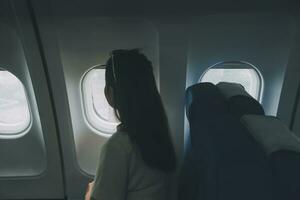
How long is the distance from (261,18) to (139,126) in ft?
4.74

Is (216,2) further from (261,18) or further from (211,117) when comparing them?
(211,117)

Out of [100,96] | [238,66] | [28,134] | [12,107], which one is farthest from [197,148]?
[12,107]

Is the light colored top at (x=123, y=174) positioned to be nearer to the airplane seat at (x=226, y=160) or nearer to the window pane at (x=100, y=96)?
the airplane seat at (x=226, y=160)

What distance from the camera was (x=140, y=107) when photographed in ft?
4.95

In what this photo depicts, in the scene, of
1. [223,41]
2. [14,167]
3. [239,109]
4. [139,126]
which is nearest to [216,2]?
[223,41]

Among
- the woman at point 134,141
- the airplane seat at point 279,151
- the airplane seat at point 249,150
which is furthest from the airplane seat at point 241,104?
the woman at point 134,141

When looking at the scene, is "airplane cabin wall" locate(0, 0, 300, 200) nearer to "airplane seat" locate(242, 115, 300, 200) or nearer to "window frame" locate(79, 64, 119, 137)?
"window frame" locate(79, 64, 119, 137)

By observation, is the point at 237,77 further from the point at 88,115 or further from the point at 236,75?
the point at 88,115

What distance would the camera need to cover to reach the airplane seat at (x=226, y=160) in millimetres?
928

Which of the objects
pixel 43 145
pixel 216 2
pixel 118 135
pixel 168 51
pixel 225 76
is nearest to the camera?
pixel 118 135

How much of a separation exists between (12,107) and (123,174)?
2.03 meters

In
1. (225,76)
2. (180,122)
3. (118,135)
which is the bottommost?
(180,122)

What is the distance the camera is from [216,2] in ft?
7.27

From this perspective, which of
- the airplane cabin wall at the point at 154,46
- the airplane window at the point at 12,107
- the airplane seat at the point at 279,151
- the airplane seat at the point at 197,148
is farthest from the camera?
the airplane window at the point at 12,107
